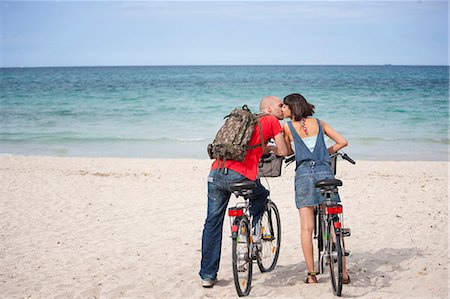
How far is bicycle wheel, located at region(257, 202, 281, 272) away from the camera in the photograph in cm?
588

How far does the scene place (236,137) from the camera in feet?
16.4

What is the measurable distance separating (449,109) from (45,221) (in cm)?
2674

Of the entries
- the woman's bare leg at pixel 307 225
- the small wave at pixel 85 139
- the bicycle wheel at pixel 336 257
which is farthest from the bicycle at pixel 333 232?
the small wave at pixel 85 139

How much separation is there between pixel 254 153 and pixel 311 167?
1.64ft

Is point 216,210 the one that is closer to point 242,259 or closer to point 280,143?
point 242,259

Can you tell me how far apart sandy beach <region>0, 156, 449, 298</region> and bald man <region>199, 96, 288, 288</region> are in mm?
321

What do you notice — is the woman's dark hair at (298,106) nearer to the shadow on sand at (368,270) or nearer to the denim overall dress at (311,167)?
the denim overall dress at (311,167)

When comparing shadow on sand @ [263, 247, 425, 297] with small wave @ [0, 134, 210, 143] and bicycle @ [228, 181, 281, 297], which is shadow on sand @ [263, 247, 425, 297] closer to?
bicycle @ [228, 181, 281, 297]

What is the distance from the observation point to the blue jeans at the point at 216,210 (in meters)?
5.13

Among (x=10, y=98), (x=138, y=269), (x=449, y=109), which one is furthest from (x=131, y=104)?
(x=138, y=269)

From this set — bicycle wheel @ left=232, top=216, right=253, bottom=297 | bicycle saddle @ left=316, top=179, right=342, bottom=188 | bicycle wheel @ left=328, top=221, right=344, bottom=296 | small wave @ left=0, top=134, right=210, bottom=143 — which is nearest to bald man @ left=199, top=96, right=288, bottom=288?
bicycle wheel @ left=232, top=216, right=253, bottom=297

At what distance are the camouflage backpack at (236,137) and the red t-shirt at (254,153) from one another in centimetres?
5

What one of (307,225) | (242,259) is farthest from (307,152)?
(242,259)

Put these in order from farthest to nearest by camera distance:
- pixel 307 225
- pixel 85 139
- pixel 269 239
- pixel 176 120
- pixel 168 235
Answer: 1. pixel 176 120
2. pixel 85 139
3. pixel 168 235
4. pixel 269 239
5. pixel 307 225
